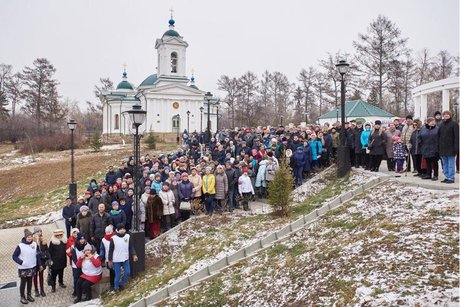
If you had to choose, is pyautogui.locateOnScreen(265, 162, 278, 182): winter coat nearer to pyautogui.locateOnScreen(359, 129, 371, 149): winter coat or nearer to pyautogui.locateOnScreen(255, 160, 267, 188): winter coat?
pyautogui.locateOnScreen(255, 160, 267, 188): winter coat

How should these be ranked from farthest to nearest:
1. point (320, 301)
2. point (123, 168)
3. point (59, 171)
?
point (59, 171) → point (123, 168) → point (320, 301)

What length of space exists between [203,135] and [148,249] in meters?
14.7

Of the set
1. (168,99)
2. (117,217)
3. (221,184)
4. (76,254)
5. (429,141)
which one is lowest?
(76,254)

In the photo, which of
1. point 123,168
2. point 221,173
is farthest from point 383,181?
point 123,168

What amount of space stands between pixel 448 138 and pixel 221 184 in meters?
6.33

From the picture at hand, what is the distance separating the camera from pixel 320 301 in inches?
197

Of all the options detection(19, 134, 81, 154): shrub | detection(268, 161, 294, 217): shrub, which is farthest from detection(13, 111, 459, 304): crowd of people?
detection(19, 134, 81, 154): shrub

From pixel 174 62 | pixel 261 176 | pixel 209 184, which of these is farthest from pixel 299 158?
pixel 174 62

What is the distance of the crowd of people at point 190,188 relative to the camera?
851cm

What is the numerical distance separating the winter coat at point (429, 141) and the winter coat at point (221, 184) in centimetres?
566

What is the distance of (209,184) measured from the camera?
36.3 ft

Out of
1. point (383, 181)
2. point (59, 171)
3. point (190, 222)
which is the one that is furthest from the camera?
point (59, 171)

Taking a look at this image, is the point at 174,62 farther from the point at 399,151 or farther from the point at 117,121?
the point at 399,151

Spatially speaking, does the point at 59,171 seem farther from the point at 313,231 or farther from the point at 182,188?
the point at 313,231
